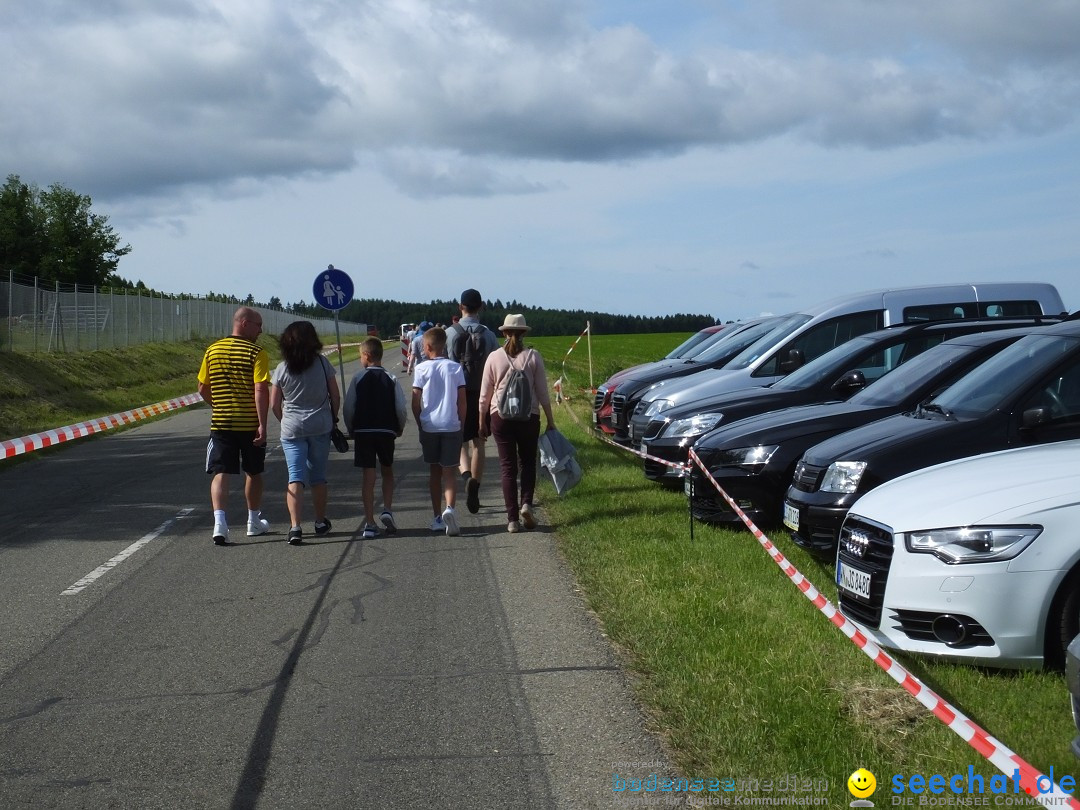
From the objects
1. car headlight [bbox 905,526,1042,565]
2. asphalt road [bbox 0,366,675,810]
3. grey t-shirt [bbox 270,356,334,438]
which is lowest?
asphalt road [bbox 0,366,675,810]

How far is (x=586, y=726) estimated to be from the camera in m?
4.89

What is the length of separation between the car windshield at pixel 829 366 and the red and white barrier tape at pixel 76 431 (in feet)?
27.1

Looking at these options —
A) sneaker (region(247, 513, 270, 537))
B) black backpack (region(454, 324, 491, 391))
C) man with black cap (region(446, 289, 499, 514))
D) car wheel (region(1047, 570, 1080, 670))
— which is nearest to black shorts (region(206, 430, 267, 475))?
sneaker (region(247, 513, 270, 537))

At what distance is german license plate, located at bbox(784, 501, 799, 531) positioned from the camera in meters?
7.68

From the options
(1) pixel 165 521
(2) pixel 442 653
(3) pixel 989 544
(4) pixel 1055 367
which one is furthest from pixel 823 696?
(1) pixel 165 521

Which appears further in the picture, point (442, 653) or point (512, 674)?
point (442, 653)

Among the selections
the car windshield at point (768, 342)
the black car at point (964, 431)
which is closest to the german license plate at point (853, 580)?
the black car at point (964, 431)

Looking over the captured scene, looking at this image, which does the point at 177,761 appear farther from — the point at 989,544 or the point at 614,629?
the point at 989,544

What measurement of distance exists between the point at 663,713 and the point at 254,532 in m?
5.75

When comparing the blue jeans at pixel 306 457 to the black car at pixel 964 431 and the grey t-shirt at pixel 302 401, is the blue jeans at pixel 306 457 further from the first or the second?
the black car at pixel 964 431

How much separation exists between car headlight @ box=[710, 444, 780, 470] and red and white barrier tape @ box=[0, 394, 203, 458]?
7.76 meters

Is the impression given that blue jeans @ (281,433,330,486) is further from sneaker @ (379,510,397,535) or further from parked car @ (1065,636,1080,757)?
parked car @ (1065,636,1080,757)

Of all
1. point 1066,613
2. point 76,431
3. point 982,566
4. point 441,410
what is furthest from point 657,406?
point 76,431

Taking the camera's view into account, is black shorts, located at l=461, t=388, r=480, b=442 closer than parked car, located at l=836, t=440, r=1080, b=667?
No
